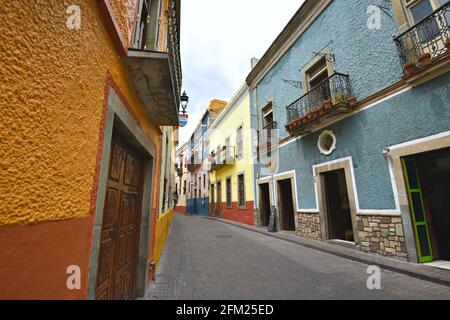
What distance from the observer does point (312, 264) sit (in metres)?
5.10

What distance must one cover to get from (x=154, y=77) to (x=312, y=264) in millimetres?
5226

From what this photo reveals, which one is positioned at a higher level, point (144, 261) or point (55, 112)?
point (55, 112)

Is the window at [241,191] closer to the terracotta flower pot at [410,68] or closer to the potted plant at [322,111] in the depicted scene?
the potted plant at [322,111]

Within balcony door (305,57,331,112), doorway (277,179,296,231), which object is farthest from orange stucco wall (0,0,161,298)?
doorway (277,179,296,231)

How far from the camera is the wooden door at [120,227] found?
2316 mm

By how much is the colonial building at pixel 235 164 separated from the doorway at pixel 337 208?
5.30 metres

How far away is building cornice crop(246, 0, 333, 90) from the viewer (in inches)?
324

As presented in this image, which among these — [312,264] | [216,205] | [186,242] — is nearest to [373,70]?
[312,264]

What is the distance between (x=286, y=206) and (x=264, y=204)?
1.74 metres

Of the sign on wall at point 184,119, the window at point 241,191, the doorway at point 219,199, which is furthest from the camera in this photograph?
the doorway at point 219,199

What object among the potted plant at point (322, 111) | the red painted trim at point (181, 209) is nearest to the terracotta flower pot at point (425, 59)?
the potted plant at point (322, 111)

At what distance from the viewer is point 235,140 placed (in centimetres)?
1523

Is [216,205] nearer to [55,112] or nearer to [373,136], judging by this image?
[373,136]

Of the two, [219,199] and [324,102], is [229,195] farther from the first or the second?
[324,102]
